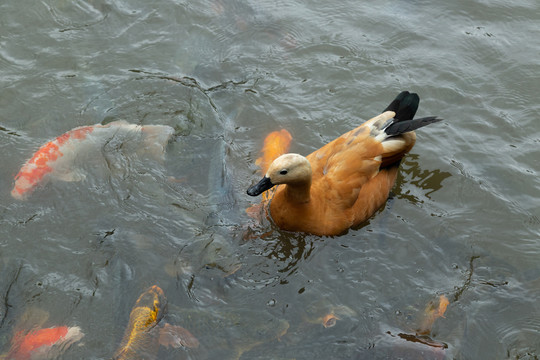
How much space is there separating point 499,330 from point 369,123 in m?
2.60

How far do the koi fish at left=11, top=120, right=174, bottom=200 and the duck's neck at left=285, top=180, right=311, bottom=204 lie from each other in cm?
186

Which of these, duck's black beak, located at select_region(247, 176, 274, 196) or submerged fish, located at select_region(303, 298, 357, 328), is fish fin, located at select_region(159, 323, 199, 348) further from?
duck's black beak, located at select_region(247, 176, 274, 196)

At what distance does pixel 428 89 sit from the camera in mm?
8133

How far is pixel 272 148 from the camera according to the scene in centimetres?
708

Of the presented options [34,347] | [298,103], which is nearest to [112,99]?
[298,103]

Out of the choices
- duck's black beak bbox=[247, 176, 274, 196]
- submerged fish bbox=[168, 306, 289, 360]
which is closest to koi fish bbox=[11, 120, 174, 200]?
duck's black beak bbox=[247, 176, 274, 196]

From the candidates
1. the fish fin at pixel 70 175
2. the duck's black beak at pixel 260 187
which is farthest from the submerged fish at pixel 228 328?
the fish fin at pixel 70 175

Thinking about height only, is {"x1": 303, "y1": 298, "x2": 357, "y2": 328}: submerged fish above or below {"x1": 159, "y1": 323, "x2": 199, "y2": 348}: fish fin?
above

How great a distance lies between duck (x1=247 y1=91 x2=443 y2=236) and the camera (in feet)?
19.3

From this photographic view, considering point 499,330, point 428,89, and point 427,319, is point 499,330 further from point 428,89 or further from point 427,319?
point 428,89

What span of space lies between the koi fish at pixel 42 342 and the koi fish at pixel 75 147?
1750mm

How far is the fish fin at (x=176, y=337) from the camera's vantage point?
512 centimetres

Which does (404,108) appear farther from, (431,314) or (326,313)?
(326,313)

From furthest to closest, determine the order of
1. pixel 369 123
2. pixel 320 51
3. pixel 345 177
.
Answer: pixel 320 51
pixel 369 123
pixel 345 177
